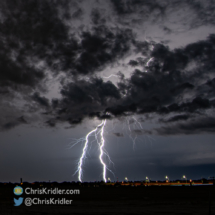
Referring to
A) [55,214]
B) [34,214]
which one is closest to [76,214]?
[55,214]

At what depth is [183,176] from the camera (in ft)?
474

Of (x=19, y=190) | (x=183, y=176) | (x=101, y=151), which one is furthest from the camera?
(x=183, y=176)

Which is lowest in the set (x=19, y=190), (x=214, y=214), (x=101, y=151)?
(x=214, y=214)

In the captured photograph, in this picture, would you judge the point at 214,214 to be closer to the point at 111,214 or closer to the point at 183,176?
the point at 111,214

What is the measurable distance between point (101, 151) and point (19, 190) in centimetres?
2752

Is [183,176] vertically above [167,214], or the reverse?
[183,176]

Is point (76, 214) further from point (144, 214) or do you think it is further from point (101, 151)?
point (101, 151)

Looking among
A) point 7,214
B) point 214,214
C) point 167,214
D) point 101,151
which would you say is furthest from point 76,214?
point 101,151

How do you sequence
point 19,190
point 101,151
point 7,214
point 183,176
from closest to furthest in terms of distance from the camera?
point 7,214
point 19,190
point 101,151
point 183,176

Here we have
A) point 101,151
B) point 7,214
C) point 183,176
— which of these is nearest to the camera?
point 7,214

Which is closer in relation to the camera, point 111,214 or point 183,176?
point 111,214

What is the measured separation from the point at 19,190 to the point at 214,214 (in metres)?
15.9

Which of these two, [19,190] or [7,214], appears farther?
[19,190]

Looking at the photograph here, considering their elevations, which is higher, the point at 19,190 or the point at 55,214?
the point at 19,190
